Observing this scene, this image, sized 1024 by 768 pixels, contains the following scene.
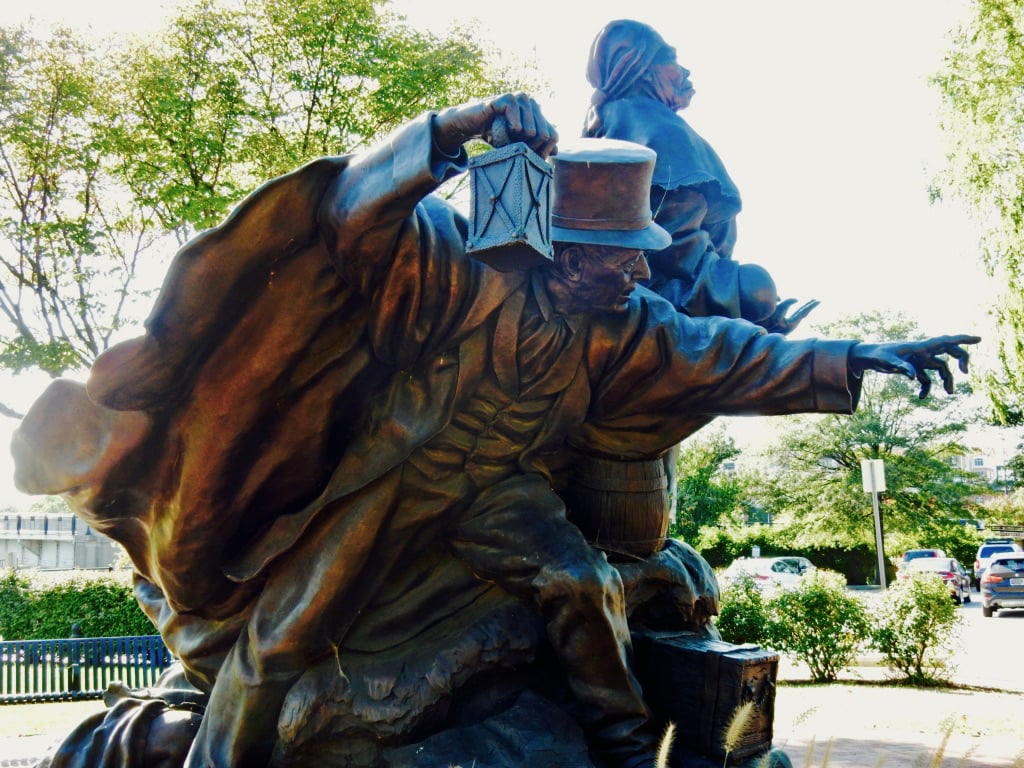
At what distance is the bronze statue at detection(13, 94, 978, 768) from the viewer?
2.96 m

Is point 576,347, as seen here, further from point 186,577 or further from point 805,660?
point 805,660

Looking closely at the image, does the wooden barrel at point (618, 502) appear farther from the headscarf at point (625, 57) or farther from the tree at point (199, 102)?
the tree at point (199, 102)

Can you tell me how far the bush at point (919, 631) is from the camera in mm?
11141

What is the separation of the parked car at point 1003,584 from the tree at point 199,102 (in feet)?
50.7

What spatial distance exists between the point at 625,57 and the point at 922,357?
218 centimetres

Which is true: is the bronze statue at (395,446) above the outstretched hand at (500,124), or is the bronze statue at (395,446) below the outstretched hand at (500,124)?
below

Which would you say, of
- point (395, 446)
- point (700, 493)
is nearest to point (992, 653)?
point (395, 446)

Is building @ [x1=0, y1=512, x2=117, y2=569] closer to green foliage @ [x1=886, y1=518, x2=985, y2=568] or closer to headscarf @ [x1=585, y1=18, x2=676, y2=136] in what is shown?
green foliage @ [x1=886, y1=518, x2=985, y2=568]

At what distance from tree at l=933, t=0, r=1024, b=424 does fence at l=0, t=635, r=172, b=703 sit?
1204 centimetres

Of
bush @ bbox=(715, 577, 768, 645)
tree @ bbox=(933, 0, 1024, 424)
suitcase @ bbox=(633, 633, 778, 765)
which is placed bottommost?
bush @ bbox=(715, 577, 768, 645)

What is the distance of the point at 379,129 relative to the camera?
1323 cm

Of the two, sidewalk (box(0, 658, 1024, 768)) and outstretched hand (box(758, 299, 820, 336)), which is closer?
outstretched hand (box(758, 299, 820, 336))

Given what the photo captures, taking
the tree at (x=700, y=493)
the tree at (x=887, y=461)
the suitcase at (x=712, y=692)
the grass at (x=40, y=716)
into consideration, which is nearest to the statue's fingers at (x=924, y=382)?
the suitcase at (x=712, y=692)

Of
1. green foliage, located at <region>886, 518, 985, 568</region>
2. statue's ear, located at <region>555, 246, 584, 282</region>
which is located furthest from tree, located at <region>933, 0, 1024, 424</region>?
green foliage, located at <region>886, 518, 985, 568</region>
